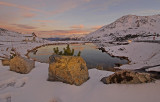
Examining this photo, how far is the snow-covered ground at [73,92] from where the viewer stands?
14.9 ft

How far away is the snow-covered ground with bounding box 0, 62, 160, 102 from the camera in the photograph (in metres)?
4.55

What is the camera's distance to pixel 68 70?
612 cm

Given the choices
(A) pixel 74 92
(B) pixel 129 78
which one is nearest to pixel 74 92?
(A) pixel 74 92

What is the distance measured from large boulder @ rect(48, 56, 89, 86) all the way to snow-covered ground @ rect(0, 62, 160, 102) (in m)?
0.30

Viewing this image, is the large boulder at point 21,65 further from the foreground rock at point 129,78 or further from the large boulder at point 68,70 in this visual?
the foreground rock at point 129,78

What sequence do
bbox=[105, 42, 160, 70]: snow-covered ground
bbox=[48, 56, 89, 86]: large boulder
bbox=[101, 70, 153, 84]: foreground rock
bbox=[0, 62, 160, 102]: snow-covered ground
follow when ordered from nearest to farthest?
bbox=[0, 62, 160, 102]: snow-covered ground
bbox=[101, 70, 153, 84]: foreground rock
bbox=[48, 56, 89, 86]: large boulder
bbox=[105, 42, 160, 70]: snow-covered ground

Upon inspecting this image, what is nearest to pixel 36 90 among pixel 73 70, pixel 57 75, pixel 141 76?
pixel 57 75

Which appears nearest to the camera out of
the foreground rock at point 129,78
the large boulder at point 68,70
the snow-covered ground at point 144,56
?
the foreground rock at point 129,78

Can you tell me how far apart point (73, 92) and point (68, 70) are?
1.23 meters

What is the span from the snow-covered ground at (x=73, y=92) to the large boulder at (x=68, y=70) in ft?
0.98

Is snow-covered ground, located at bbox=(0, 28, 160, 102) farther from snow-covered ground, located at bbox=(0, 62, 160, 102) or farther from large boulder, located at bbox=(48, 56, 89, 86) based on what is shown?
large boulder, located at bbox=(48, 56, 89, 86)

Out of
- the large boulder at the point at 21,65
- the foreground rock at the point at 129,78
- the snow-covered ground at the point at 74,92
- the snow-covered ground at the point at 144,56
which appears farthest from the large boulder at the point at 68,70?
the snow-covered ground at the point at 144,56

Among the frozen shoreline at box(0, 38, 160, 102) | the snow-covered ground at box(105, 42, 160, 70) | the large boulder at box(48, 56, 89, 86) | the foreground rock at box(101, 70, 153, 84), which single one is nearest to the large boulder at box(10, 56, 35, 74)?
the frozen shoreline at box(0, 38, 160, 102)

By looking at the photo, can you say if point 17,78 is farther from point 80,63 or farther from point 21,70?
point 80,63
